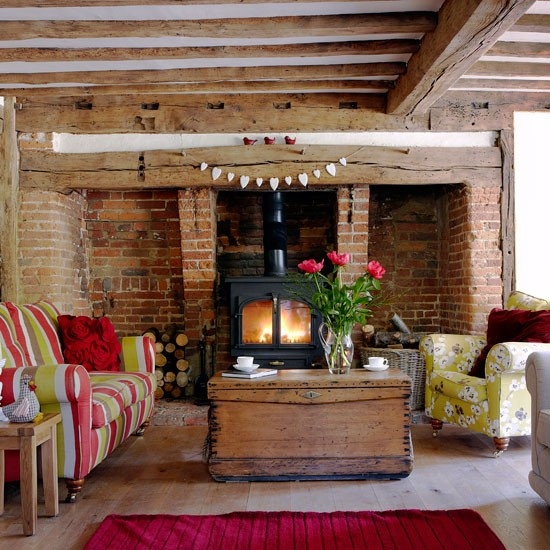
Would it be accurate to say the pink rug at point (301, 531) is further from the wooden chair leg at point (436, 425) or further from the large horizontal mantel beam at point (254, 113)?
the large horizontal mantel beam at point (254, 113)

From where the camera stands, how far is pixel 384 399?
125 inches

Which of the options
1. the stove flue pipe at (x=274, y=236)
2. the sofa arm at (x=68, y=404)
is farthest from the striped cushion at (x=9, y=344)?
the stove flue pipe at (x=274, y=236)

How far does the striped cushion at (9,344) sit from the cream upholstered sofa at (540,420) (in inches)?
101

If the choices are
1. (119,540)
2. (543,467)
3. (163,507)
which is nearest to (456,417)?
(543,467)

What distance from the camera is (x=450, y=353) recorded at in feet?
13.6

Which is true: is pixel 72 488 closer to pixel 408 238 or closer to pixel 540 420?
pixel 540 420

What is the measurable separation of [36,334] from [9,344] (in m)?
0.30

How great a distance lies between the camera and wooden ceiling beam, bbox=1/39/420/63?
3.82 metres

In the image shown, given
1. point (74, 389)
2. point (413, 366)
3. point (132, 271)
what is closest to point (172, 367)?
point (132, 271)

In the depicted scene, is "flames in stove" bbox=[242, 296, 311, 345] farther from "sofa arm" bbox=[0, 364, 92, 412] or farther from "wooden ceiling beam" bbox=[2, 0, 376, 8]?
"wooden ceiling beam" bbox=[2, 0, 376, 8]

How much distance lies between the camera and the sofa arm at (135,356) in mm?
4027

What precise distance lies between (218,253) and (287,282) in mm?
890

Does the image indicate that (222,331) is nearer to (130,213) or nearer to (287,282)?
(287,282)

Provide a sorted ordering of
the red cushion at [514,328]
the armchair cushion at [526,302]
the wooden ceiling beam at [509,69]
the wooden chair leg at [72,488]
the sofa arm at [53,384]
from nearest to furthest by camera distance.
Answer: the sofa arm at [53,384]
the wooden chair leg at [72,488]
the red cushion at [514,328]
the armchair cushion at [526,302]
the wooden ceiling beam at [509,69]
